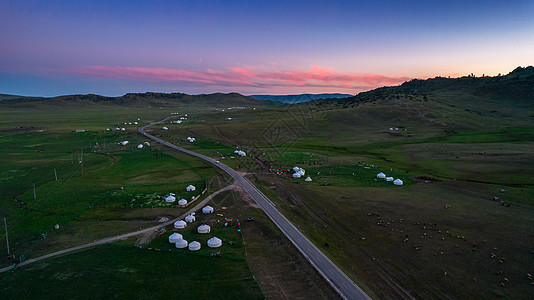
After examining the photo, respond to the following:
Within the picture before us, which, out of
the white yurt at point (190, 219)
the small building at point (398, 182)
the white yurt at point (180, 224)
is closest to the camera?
the white yurt at point (180, 224)

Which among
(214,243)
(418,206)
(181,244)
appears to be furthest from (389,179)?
(181,244)

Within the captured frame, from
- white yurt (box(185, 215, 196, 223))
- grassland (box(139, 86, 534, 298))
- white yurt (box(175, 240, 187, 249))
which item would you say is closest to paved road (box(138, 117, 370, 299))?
grassland (box(139, 86, 534, 298))

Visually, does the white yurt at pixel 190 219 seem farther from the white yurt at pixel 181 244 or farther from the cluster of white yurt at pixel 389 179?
the cluster of white yurt at pixel 389 179

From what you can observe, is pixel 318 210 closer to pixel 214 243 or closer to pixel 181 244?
pixel 214 243

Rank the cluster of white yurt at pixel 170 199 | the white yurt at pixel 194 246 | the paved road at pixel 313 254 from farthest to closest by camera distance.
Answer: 1. the cluster of white yurt at pixel 170 199
2. the white yurt at pixel 194 246
3. the paved road at pixel 313 254

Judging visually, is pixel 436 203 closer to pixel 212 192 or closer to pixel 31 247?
pixel 212 192

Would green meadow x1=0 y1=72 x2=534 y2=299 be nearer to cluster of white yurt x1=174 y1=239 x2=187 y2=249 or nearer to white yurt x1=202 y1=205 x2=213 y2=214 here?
cluster of white yurt x1=174 y1=239 x2=187 y2=249

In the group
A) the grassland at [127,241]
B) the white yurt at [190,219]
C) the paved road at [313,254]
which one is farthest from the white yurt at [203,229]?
the paved road at [313,254]

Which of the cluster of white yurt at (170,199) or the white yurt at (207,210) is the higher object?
the cluster of white yurt at (170,199)

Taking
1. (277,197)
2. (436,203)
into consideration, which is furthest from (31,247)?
(436,203)

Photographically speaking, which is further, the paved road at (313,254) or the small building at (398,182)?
the small building at (398,182)

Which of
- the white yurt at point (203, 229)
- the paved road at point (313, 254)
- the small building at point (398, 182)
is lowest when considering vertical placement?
the paved road at point (313, 254)
